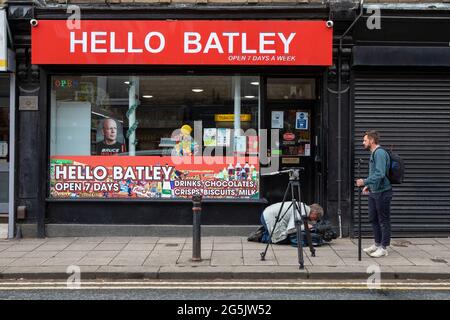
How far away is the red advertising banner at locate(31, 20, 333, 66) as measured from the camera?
945 cm

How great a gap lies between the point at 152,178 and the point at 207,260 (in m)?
2.73

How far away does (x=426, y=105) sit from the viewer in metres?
9.80

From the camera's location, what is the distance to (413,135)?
9.79 meters

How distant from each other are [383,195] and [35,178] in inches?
245

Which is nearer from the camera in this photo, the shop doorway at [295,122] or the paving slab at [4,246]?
the paving slab at [4,246]

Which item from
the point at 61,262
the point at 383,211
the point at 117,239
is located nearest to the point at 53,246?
the point at 117,239

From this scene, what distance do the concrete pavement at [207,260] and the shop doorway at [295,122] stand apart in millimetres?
1776

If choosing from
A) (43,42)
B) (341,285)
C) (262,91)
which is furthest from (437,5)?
(43,42)

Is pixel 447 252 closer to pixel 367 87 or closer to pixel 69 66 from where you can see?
pixel 367 87

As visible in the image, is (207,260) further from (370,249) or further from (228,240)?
(370,249)

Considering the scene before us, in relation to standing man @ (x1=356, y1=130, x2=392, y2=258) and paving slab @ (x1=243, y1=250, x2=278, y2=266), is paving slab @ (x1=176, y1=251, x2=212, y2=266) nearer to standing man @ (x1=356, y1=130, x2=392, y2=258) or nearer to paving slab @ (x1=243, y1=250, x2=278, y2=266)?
paving slab @ (x1=243, y1=250, x2=278, y2=266)

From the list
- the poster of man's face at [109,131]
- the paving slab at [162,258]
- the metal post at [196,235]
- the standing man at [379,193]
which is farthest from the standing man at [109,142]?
the standing man at [379,193]

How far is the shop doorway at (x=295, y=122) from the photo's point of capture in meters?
10.5

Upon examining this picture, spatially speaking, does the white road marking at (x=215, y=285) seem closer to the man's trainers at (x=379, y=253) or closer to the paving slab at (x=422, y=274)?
the paving slab at (x=422, y=274)
